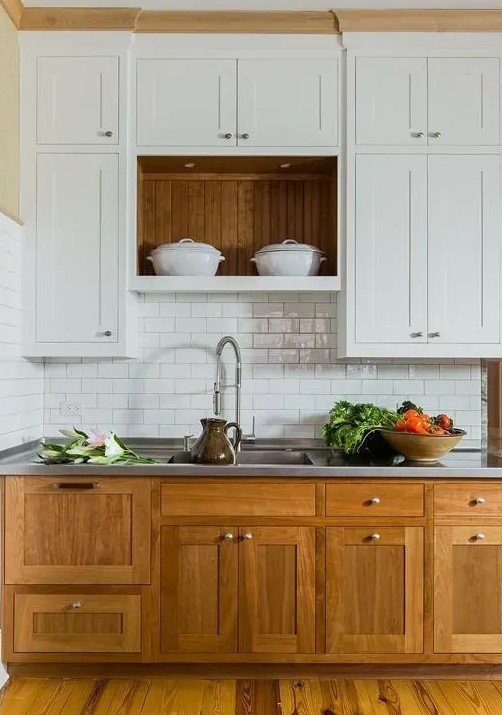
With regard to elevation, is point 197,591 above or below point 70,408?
below

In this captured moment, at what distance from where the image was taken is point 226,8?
2.87 metres

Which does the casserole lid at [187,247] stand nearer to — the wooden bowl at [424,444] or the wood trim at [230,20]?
the wood trim at [230,20]

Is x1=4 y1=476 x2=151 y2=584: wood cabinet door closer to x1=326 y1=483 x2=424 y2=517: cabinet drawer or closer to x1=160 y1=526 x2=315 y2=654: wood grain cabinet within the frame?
x1=160 y1=526 x2=315 y2=654: wood grain cabinet

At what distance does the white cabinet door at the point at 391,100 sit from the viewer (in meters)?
2.87

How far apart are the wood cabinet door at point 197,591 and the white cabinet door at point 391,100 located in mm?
1836

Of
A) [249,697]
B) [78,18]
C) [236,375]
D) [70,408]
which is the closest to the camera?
[249,697]

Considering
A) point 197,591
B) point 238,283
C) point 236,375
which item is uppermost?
point 238,283

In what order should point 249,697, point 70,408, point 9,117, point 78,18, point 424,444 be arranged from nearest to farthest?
point 249,697 < point 424,444 < point 9,117 < point 78,18 < point 70,408

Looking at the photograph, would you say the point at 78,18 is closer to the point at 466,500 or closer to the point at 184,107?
the point at 184,107

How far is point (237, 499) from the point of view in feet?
8.33

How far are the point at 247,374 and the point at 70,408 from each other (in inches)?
35.3

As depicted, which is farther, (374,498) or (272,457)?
(272,457)

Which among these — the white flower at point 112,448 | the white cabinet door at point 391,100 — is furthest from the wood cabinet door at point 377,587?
the white cabinet door at point 391,100

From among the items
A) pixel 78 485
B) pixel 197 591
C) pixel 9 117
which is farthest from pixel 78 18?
pixel 197 591
